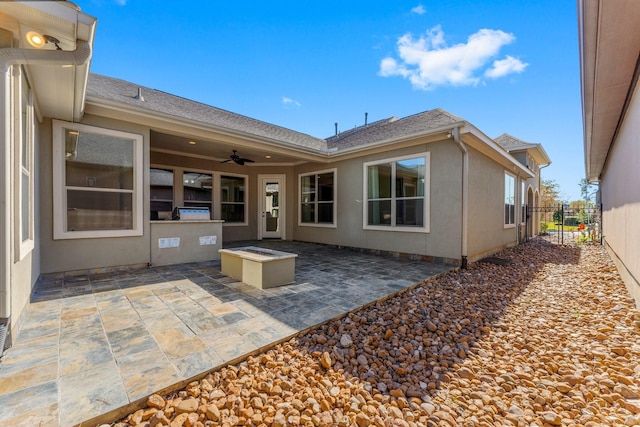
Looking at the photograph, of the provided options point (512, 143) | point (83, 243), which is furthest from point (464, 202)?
point (512, 143)

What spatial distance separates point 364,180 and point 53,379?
20.9 ft

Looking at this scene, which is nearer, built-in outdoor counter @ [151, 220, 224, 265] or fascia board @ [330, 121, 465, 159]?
built-in outdoor counter @ [151, 220, 224, 265]

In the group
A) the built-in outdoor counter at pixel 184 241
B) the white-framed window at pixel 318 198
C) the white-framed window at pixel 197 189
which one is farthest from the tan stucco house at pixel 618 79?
the white-framed window at pixel 197 189

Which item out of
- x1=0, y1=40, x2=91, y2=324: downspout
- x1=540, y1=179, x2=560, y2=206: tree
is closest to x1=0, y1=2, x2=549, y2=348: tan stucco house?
x1=0, y1=40, x2=91, y2=324: downspout

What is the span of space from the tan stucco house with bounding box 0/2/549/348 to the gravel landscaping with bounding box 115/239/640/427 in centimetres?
197

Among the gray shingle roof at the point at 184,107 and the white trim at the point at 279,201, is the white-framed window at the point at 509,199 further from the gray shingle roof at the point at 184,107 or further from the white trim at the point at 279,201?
the white trim at the point at 279,201

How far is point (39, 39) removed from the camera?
217 cm

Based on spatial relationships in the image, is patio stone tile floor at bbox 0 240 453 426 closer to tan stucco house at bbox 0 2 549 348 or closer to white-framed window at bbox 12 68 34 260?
tan stucco house at bbox 0 2 549 348

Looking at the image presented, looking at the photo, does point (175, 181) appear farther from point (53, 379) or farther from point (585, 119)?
point (585, 119)

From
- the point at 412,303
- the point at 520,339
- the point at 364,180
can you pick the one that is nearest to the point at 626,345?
the point at 520,339

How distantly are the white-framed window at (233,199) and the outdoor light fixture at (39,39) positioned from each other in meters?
6.43

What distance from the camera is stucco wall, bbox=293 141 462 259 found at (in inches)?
218

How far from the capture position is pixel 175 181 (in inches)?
302

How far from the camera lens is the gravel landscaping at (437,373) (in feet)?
5.25
